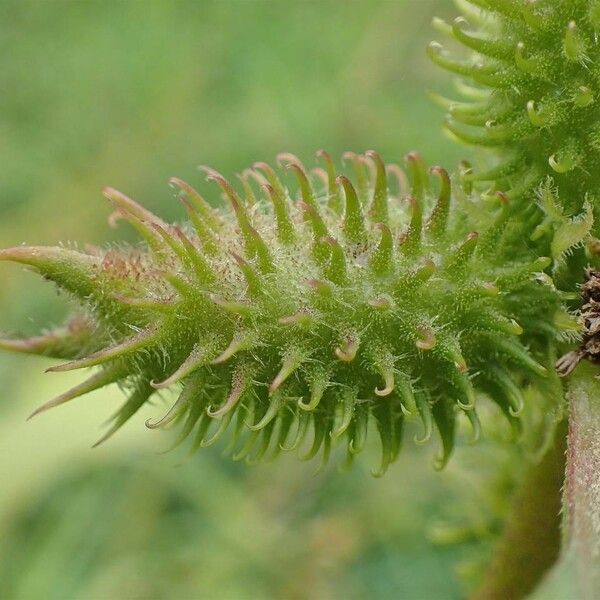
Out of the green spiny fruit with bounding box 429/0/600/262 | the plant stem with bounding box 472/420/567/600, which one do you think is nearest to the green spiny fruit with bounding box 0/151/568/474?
the green spiny fruit with bounding box 429/0/600/262

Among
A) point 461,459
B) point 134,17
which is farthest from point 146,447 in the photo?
point 134,17

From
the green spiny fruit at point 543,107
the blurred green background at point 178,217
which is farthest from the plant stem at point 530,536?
the green spiny fruit at point 543,107

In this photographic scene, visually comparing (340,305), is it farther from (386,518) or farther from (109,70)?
(109,70)

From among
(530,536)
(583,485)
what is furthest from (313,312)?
(530,536)

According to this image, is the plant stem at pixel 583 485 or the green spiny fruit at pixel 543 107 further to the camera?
the green spiny fruit at pixel 543 107

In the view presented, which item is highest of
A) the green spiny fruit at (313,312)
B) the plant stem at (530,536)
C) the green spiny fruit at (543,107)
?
the green spiny fruit at (543,107)

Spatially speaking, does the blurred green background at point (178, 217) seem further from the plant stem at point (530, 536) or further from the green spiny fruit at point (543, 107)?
the green spiny fruit at point (543, 107)

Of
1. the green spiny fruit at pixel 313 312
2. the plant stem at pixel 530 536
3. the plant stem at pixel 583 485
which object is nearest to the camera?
the plant stem at pixel 583 485

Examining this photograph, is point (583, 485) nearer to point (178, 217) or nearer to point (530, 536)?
point (530, 536)
